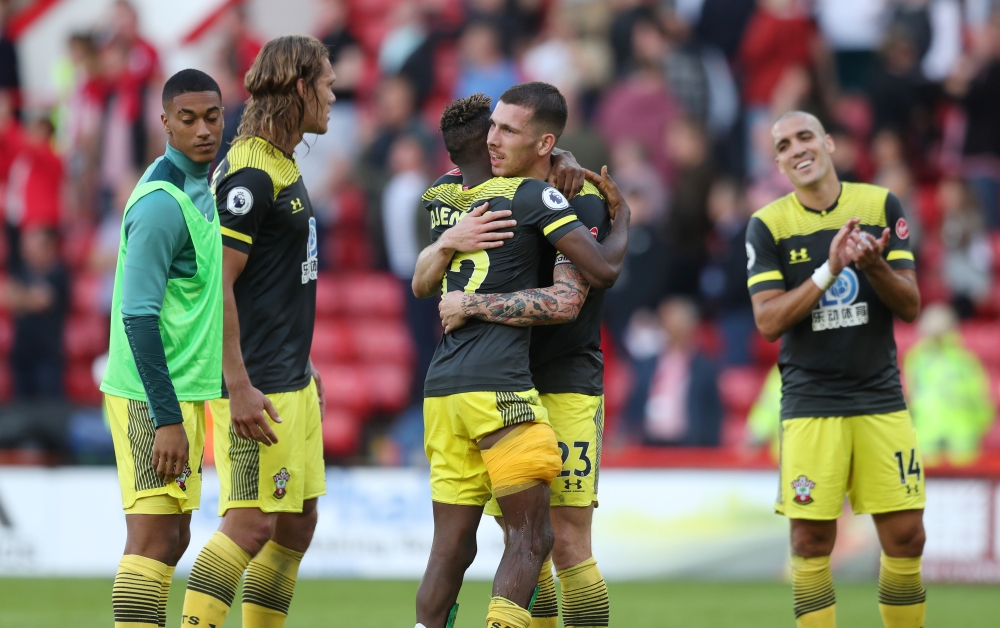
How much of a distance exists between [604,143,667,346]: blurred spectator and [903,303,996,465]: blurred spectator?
2.71 metres

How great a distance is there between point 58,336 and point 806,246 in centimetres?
989

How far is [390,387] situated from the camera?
46.4 feet

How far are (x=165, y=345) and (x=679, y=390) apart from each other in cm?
817

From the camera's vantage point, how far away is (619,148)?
13.6m

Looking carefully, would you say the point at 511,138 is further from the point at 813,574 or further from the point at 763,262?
the point at 813,574

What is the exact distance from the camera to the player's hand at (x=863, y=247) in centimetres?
602

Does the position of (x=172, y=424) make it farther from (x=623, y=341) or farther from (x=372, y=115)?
(x=372, y=115)

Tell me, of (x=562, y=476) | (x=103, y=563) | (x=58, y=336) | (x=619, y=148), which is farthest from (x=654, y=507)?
(x=58, y=336)

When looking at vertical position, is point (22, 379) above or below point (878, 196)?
below

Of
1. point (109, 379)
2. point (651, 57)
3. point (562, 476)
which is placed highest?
point (651, 57)

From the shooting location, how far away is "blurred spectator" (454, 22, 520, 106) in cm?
1396

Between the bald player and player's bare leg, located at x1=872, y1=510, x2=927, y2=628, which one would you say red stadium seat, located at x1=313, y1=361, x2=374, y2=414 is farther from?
player's bare leg, located at x1=872, y1=510, x2=927, y2=628

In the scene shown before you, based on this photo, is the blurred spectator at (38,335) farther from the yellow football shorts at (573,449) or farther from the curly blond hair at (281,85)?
the yellow football shorts at (573,449)

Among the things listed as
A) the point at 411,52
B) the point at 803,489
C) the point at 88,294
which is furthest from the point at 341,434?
the point at 803,489
